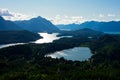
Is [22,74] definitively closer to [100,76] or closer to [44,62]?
[100,76]

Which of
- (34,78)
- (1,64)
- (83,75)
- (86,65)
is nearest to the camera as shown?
(34,78)

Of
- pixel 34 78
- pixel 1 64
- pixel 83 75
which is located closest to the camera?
pixel 34 78

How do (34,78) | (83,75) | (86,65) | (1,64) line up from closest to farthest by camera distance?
1. (34,78)
2. (83,75)
3. (1,64)
4. (86,65)

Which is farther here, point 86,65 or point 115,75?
point 86,65

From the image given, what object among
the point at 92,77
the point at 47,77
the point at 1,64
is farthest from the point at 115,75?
the point at 1,64

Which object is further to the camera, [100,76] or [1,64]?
[1,64]

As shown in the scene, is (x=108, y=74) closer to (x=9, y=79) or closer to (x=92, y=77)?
Answer: (x=92, y=77)

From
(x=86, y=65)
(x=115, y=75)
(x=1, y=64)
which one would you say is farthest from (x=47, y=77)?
(x=86, y=65)
